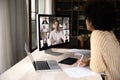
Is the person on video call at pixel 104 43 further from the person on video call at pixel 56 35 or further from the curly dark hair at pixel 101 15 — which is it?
the person on video call at pixel 56 35

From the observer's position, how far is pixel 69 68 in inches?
75.3

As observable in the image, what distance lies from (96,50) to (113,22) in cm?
31

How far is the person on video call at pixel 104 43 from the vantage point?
5.62 feet

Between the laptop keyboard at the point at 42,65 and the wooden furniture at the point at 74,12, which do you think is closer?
the laptop keyboard at the point at 42,65

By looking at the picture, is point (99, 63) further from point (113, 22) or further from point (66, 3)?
point (66, 3)

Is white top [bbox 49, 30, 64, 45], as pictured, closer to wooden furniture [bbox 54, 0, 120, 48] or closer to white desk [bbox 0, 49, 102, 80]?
white desk [bbox 0, 49, 102, 80]

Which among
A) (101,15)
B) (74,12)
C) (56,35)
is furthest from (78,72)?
(74,12)

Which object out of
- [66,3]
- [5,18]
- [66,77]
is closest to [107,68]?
[66,77]

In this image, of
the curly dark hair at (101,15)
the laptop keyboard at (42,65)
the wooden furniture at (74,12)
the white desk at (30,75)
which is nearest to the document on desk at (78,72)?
the white desk at (30,75)

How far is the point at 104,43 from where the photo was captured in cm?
171

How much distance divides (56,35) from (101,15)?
73 cm

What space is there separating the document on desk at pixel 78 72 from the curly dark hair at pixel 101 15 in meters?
0.37

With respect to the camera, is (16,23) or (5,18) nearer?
(5,18)

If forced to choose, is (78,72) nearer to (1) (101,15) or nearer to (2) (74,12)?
(1) (101,15)
